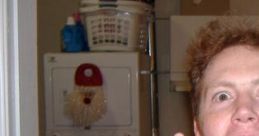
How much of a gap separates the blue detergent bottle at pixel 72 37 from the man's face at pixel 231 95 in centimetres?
124

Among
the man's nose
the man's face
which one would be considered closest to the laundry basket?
the man's face

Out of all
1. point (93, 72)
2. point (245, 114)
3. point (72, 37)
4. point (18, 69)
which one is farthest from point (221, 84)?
point (72, 37)

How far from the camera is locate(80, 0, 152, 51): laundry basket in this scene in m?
2.28

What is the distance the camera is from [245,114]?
1.00 meters

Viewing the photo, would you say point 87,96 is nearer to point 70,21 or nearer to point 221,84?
point 70,21

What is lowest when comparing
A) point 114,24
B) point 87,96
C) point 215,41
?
point 87,96

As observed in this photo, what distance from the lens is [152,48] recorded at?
271 cm

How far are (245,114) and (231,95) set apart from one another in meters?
0.12

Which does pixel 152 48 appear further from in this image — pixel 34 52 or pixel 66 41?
pixel 34 52

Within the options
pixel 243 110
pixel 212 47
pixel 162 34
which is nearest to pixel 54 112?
pixel 162 34

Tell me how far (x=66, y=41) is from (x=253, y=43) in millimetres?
1371

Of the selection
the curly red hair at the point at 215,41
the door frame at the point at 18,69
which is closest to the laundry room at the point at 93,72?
the curly red hair at the point at 215,41

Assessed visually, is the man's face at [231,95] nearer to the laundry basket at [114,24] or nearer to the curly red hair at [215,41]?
the curly red hair at [215,41]

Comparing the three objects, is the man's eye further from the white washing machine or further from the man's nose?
the white washing machine
